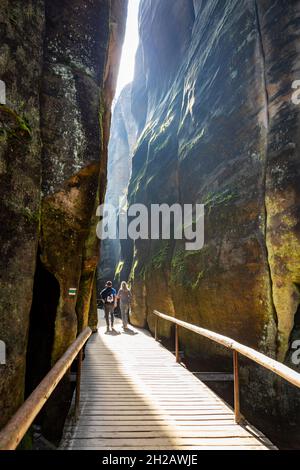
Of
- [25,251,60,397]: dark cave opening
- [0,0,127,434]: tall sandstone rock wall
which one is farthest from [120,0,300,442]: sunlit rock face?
[25,251,60,397]: dark cave opening

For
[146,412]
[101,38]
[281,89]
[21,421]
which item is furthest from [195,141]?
[21,421]

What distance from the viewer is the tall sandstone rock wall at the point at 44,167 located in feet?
16.0

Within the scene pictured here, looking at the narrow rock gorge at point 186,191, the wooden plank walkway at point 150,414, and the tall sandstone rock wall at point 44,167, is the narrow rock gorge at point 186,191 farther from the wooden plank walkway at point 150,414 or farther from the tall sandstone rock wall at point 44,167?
the wooden plank walkway at point 150,414

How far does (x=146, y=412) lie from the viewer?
5160 mm

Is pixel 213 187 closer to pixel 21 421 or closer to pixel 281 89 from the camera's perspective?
pixel 281 89

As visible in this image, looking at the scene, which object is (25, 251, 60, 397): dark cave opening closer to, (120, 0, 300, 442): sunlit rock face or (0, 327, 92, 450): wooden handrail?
(0, 327, 92, 450): wooden handrail

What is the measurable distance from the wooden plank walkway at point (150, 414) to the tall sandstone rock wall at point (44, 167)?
116 cm

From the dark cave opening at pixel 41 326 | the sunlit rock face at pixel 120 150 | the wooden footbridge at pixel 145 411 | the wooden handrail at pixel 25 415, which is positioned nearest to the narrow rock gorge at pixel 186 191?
the dark cave opening at pixel 41 326

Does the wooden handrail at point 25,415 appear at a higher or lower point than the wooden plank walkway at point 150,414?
higher

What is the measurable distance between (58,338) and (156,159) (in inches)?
510

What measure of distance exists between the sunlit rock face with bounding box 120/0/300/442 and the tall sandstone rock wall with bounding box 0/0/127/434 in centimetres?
438

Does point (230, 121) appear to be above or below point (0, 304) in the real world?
above

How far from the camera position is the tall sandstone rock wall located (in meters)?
4.88

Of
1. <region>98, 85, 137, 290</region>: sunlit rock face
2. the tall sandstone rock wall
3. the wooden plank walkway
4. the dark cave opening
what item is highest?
<region>98, 85, 137, 290</region>: sunlit rock face
